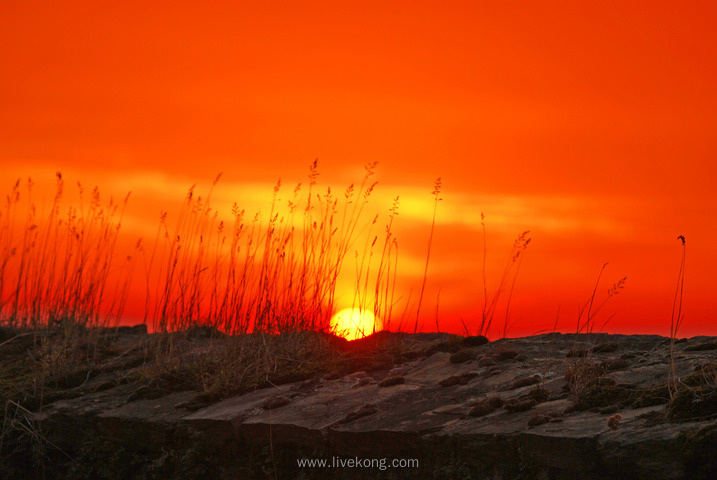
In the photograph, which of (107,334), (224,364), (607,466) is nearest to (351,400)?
(224,364)

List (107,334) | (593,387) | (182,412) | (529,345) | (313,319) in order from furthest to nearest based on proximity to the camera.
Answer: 1. (107,334)
2. (313,319)
3. (529,345)
4. (182,412)
5. (593,387)

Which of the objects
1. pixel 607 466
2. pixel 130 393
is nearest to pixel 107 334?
pixel 130 393

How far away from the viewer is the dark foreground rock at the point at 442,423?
277 centimetres

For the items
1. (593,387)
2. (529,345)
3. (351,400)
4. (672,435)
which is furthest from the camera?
(529,345)

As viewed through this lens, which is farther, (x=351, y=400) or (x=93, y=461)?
(x=93, y=461)

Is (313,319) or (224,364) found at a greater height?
(313,319)

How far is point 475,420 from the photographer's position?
3.29 m

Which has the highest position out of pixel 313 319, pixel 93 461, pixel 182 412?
pixel 313 319

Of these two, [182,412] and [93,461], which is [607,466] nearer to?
[182,412]

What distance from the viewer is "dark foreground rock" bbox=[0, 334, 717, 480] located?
277cm

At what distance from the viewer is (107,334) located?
21.5ft

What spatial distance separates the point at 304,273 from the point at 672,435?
3.21m

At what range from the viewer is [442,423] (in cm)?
334

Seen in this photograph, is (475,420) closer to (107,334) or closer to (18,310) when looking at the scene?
(107,334)
